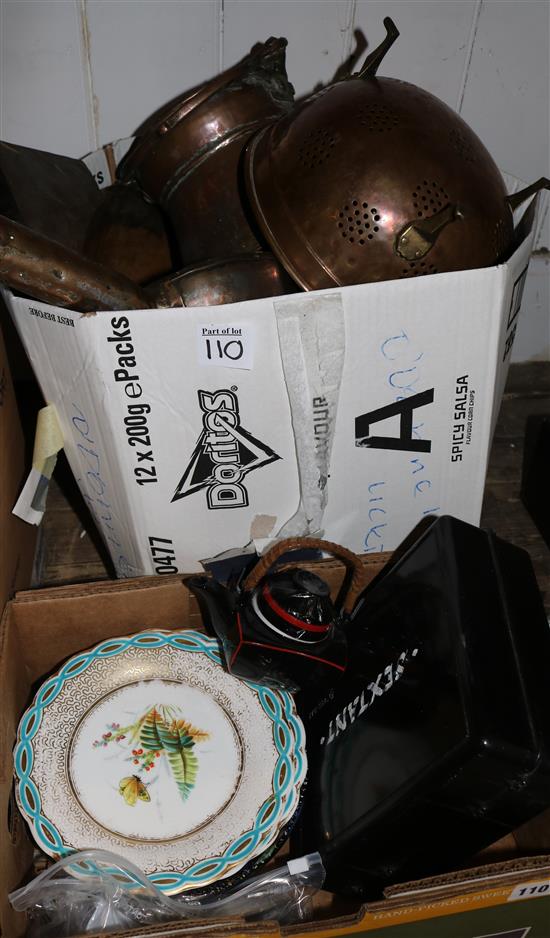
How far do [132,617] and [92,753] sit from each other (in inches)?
6.2

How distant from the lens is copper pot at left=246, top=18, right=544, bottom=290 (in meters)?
0.73

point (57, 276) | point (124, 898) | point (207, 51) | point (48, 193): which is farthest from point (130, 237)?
point (124, 898)

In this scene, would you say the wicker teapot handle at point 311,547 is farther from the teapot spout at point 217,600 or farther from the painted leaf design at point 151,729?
the painted leaf design at point 151,729

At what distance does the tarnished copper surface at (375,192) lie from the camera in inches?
28.8

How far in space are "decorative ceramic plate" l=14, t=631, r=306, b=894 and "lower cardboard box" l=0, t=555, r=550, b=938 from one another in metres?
0.04

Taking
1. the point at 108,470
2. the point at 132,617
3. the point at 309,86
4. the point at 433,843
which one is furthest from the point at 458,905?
the point at 309,86

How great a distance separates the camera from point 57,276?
71cm

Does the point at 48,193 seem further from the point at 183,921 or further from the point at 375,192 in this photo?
the point at 183,921

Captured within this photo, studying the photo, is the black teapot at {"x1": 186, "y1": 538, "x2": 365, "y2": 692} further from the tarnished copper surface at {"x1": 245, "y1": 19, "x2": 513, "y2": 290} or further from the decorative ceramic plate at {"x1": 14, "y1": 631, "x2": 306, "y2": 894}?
the tarnished copper surface at {"x1": 245, "y1": 19, "x2": 513, "y2": 290}

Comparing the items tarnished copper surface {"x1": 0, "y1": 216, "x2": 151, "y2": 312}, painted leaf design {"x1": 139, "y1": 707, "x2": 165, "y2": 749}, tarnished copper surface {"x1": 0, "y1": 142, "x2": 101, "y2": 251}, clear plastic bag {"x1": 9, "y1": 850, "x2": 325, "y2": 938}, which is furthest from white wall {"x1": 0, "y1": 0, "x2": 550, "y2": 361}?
clear plastic bag {"x1": 9, "y1": 850, "x2": 325, "y2": 938}

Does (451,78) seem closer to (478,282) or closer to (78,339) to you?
(478,282)

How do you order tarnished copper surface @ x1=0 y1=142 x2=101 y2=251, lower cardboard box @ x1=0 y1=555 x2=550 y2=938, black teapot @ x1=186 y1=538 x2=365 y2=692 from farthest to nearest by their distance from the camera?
tarnished copper surface @ x1=0 y1=142 x2=101 y2=251
black teapot @ x1=186 y1=538 x2=365 y2=692
lower cardboard box @ x1=0 y1=555 x2=550 y2=938

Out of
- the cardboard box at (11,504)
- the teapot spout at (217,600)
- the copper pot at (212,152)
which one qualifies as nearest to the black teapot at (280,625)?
the teapot spout at (217,600)

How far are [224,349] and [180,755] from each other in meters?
0.40
